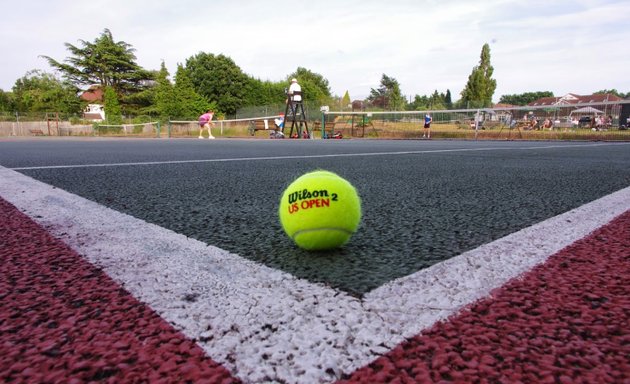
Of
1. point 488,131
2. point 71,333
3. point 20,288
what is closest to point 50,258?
point 20,288

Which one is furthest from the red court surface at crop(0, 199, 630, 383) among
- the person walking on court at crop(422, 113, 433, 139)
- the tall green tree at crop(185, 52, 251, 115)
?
the tall green tree at crop(185, 52, 251, 115)

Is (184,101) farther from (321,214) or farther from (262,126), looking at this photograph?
(321,214)

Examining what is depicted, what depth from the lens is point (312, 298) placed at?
0.95 m

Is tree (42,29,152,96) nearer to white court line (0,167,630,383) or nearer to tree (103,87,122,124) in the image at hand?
tree (103,87,122,124)

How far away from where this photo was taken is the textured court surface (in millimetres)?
700

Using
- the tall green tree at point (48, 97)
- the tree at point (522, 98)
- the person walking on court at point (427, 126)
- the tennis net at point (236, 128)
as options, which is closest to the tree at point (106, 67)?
the tall green tree at point (48, 97)

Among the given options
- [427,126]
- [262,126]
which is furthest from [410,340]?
[262,126]

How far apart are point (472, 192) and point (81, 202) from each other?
93.9 inches

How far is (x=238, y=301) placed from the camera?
945 millimetres

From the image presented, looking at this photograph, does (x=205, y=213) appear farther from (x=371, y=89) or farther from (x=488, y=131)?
(x=371, y=89)

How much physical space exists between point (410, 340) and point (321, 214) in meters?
0.64

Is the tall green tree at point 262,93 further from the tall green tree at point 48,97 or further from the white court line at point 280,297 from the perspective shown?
the white court line at point 280,297

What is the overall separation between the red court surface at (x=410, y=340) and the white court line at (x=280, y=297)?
36 millimetres

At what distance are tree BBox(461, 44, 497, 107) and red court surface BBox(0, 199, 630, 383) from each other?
5065cm
